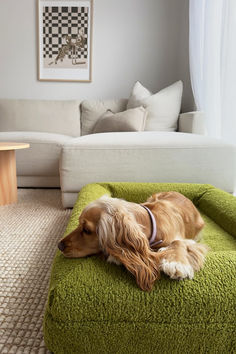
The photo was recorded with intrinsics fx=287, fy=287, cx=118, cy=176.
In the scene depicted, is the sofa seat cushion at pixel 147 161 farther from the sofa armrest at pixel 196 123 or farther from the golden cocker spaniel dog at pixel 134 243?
the golden cocker spaniel dog at pixel 134 243

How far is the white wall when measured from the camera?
354cm

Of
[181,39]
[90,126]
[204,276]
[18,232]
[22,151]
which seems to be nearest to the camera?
[204,276]

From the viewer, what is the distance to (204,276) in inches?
31.6

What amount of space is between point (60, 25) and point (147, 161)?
263cm

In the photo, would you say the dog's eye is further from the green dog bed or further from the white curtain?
the white curtain

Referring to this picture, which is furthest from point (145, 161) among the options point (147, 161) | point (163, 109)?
point (163, 109)

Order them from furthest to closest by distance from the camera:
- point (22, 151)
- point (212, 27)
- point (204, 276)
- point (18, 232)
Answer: point (22, 151), point (212, 27), point (18, 232), point (204, 276)

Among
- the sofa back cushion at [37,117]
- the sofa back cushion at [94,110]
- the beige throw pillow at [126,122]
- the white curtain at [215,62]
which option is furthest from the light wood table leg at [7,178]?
the white curtain at [215,62]

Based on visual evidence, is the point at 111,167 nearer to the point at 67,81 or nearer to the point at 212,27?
the point at 212,27

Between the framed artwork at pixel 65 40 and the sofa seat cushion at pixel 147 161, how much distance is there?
2.15 m

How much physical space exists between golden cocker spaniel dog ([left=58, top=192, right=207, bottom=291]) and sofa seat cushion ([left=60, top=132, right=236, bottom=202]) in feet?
2.86

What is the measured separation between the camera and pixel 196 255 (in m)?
0.87

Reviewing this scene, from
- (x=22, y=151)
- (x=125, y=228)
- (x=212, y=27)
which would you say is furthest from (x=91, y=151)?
(x=212, y=27)

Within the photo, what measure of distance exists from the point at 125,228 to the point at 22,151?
6.35 feet
